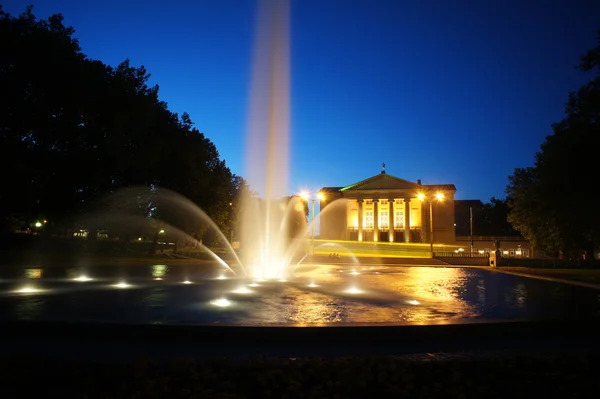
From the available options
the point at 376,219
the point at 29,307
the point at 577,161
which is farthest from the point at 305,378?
the point at 376,219

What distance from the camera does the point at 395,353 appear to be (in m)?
7.54

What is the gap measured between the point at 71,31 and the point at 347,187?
79269mm

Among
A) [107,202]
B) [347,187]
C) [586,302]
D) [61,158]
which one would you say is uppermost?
[347,187]

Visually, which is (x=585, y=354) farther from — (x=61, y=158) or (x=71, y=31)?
(x=71, y=31)

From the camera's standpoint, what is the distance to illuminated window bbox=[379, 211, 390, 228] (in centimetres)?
10912

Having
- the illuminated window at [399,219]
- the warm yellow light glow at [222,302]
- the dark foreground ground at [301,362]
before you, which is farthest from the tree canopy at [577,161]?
the illuminated window at [399,219]

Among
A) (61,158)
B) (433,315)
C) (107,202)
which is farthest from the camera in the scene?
(107,202)

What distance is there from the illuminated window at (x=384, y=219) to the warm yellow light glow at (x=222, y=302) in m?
97.1

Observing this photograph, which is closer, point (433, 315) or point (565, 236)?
point (433, 315)

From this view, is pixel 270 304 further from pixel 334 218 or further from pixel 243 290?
pixel 334 218

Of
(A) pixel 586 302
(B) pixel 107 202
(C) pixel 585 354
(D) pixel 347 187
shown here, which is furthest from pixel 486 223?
(C) pixel 585 354

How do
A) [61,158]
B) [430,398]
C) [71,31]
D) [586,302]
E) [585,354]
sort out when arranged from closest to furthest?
1. [430,398]
2. [585,354]
3. [586,302]
4. [61,158]
5. [71,31]

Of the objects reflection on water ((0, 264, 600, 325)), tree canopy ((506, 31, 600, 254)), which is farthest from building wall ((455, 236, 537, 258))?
reflection on water ((0, 264, 600, 325))

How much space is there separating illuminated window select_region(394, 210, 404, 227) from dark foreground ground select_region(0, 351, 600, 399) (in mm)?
104060
